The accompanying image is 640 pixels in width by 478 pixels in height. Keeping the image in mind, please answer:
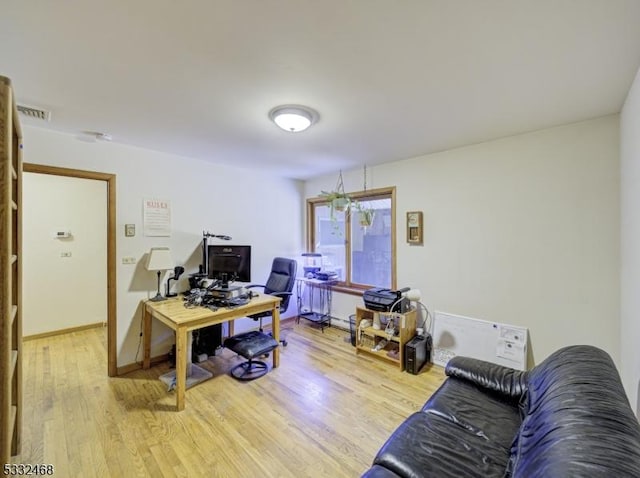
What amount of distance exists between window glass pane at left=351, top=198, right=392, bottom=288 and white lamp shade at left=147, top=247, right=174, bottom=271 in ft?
8.17

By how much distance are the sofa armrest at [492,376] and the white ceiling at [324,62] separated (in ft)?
6.19

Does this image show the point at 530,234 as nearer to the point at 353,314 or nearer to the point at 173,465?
the point at 353,314

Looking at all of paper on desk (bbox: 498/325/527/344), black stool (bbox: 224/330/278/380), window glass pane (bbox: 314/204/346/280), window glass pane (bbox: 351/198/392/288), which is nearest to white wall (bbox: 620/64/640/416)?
paper on desk (bbox: 498/325/527/344)

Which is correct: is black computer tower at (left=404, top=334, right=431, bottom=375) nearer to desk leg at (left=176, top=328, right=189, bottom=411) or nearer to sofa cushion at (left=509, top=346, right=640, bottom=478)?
sofa cushion at (left=509, top=346, right=640, bottom=478)

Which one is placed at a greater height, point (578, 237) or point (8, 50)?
point (8, 50)

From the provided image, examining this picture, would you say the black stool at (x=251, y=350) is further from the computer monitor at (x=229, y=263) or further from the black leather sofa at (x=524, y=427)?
the black leather sofa at (x=524, y=427)

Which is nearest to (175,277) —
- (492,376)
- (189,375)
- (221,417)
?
(189,375)

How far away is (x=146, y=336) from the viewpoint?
→ 3057 mm

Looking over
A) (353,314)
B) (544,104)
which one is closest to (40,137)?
(353,314)

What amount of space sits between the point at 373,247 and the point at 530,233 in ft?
6.11

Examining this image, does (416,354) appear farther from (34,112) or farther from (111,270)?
(34,112)

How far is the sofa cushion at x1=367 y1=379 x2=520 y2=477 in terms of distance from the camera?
1266 mm

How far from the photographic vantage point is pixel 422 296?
3369mm

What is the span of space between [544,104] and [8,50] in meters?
3.32
